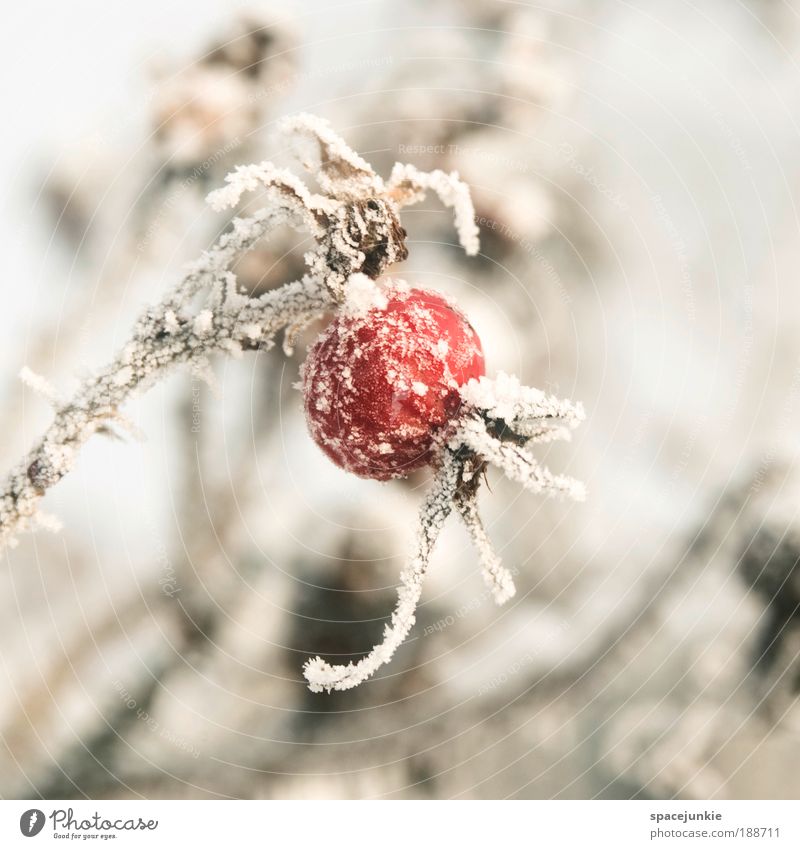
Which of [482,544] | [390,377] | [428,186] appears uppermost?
[428,186]

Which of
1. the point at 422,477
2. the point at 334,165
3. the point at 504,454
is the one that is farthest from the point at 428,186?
the point at 422,477

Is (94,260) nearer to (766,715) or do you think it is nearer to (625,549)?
(625,549)

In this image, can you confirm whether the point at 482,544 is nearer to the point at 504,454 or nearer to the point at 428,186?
the point at 504,454

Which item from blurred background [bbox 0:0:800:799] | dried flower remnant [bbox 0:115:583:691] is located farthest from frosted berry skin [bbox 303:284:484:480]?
blurred background [bbox 0:0:800:799]

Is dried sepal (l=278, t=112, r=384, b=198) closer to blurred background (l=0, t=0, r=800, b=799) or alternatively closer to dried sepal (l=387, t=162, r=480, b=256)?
dried sepal (l=387, t=162, r=480, b=256)

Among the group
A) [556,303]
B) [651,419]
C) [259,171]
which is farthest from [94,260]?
[651,419]
